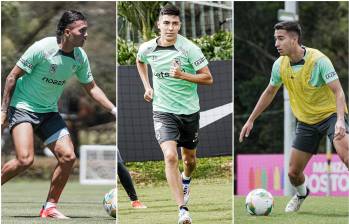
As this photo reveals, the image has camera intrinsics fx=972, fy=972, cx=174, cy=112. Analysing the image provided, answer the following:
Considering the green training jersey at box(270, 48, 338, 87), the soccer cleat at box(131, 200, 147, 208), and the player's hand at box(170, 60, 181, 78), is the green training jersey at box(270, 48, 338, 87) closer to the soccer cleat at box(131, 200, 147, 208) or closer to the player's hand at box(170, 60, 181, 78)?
the player's hand at box(170, 60, 181, 78)

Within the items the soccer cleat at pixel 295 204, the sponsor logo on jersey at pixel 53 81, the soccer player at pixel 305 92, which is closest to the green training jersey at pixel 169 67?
the soccer player at pixel 305 92

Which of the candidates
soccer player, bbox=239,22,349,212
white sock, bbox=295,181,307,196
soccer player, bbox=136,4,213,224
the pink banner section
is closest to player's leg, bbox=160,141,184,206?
soccer player, bbox=136,4,213,224

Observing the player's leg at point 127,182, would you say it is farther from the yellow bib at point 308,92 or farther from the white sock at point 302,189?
the white sock at point 302,189

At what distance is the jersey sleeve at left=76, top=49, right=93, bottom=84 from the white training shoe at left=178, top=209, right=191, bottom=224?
1.99 meters

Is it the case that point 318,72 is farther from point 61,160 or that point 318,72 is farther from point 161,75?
point 61,160

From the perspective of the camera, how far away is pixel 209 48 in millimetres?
8086

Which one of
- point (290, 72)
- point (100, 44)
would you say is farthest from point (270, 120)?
point (290, 72)

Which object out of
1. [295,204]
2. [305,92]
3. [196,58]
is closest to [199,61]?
[196,58]

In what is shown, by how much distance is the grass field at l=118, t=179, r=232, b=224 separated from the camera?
26.4 ft

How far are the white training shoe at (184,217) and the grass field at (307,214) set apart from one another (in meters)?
1.43

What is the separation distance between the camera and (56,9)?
26578 millimetres

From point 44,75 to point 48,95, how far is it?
0.66 ft

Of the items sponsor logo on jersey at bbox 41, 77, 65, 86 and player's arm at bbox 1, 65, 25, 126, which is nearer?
player's arm at bbox 1, 65, 25, 126

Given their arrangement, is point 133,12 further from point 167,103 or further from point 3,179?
point 3,179
